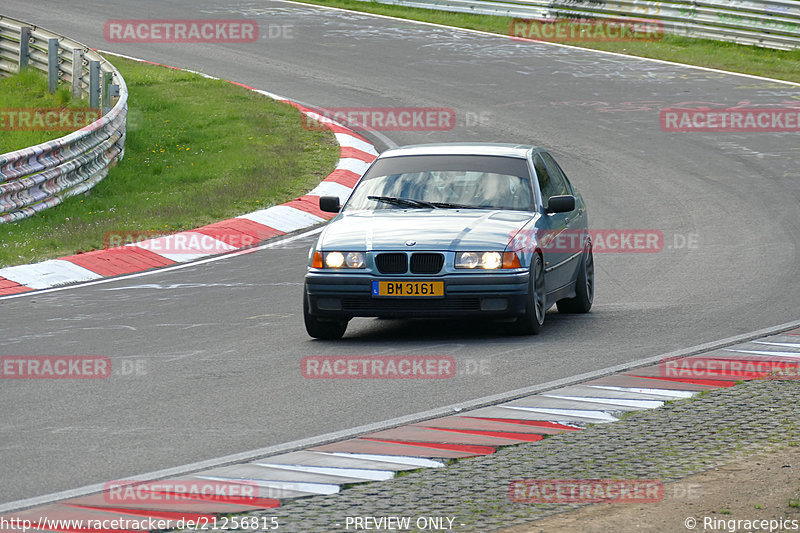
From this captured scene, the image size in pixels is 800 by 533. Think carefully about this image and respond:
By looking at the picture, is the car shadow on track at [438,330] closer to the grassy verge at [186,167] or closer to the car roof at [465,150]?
the car roof at [465,150]

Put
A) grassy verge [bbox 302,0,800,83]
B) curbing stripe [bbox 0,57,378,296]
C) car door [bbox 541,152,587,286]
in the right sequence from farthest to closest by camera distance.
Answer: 1. grassy verge [bbox 302,0,800,83]
2. curbing stripe [bbox 0,57,378,296]
3. car door [bbox 541,152,587,286]

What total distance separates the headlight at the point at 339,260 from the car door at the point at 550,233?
57.9 inches

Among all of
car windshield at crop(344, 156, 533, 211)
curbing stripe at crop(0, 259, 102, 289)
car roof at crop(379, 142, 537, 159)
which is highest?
car roof at crop(379, 142, 537, 159)

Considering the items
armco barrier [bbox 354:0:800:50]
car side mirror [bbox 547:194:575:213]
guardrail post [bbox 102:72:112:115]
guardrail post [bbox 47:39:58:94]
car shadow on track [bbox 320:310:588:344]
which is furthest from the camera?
armco barrier [bbox 354:0:800:50]

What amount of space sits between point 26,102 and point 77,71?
1003mm

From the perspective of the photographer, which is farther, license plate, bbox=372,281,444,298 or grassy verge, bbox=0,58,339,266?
grassy verge, bbox=0,58,339,266

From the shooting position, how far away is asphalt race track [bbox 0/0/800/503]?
24.5 ft

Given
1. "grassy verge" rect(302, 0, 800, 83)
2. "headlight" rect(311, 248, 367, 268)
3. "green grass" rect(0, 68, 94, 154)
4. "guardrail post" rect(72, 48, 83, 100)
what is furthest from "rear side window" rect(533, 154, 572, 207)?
"grassy verge" rect(302, 0, 800, 83)

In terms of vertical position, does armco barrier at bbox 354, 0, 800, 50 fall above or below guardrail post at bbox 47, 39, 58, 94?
above

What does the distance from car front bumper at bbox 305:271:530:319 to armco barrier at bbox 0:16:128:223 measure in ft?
22.3

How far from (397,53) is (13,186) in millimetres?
A: 14457

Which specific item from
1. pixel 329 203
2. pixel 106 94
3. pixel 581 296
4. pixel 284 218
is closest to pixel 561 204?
pixel 581 296

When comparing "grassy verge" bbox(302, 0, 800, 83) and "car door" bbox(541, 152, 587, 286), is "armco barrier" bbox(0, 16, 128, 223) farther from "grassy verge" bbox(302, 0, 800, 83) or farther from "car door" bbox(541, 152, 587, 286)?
"grassy verge" bbox(302, 0, 800, 83)

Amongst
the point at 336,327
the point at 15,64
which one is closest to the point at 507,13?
the point at 15,64
